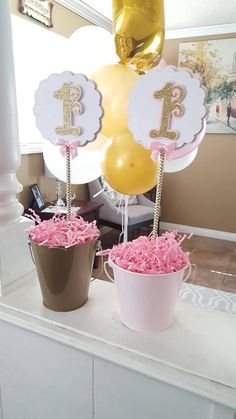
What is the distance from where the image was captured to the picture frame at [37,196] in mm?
→ 2592

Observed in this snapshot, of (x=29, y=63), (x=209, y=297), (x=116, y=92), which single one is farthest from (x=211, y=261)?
(x=116, y=92)

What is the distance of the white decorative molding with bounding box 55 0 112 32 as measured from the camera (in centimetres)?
281

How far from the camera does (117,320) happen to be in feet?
2.15

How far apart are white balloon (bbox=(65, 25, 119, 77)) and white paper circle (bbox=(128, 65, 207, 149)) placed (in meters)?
0.32

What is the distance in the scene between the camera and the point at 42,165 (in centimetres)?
279

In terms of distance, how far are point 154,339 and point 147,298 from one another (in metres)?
0.09

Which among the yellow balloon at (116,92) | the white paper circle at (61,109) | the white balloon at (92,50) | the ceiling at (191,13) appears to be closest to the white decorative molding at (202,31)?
the ceiling at (191,13)

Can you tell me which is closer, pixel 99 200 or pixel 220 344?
pixel 220 344

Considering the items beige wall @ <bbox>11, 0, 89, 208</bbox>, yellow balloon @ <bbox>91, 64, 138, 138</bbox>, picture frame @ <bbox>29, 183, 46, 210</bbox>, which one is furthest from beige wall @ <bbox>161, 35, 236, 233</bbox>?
yellow balloon @ <bbox>91, 64, 138, 138</bbox>

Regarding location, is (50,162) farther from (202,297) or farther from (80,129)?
(202,297)

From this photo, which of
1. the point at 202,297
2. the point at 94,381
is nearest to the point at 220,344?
the point at 94,381

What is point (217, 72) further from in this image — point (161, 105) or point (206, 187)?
point (161, 105)

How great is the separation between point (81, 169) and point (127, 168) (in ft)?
0.60

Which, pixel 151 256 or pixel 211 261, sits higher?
pixel 151 256
